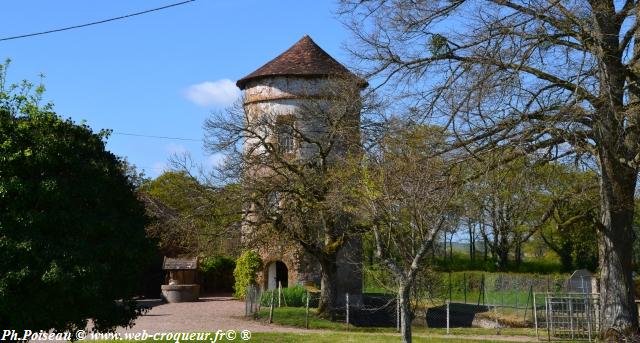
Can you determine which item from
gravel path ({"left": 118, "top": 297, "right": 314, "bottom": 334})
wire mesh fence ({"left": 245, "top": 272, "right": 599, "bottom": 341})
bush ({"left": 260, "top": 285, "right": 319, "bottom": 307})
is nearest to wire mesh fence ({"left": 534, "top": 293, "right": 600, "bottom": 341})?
wire mesh fence ({"left": 245, "top": 272, "right": 599, "bottom": 341})

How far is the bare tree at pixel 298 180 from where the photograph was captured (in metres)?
24.0

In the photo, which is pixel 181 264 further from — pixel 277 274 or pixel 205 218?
pixel 205 218

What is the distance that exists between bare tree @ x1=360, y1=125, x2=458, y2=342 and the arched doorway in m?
17.2

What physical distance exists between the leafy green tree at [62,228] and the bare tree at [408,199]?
4.70 meters

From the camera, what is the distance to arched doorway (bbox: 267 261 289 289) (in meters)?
33.6

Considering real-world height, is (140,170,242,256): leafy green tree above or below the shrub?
above

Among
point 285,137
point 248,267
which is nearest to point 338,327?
point 285,137

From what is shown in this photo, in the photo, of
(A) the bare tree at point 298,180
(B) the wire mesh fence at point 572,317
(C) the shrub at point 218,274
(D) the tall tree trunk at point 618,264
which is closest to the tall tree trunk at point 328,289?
(A) the bare tree at point 298,180

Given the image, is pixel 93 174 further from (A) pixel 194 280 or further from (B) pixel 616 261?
(A) pixel 194 280

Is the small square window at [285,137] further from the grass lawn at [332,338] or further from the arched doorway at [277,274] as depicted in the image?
the grass lawn at [332,338]

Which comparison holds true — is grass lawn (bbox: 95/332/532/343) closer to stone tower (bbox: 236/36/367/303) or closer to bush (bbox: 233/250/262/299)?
stone tower (bbox: 236/36/367/303)

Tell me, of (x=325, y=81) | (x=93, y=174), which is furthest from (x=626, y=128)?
(x=325, y=81)

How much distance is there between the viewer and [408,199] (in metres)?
14.2

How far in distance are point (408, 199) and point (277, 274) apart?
68.8ft
